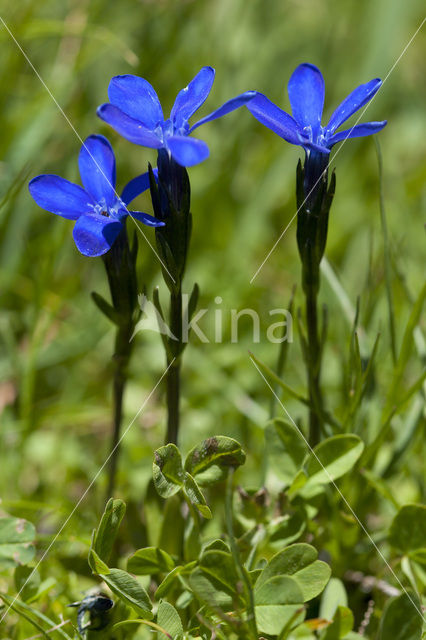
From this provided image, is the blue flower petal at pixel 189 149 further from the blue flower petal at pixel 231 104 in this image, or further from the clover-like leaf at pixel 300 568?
the clover-like leaf at pixel 300 568

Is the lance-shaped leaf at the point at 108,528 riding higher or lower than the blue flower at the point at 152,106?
lower

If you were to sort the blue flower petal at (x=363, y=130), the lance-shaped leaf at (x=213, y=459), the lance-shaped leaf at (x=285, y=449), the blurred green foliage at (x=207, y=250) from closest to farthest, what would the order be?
the blue flower petal at (x=363, y=130)
the lance-shaped leaf at (x=213, y=459)
the lance-shaped leaf at (x=285, y=449)
the blurred green foliage at (x=207, y=250)

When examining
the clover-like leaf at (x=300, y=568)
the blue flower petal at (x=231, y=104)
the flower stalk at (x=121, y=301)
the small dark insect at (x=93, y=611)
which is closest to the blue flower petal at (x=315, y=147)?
the blue flower petal at (x=231, y=104)

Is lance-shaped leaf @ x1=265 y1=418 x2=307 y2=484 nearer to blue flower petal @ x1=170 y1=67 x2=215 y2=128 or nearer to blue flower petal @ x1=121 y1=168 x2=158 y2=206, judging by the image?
blue flower petal @ x1=121 y1=168 x2=158 y2=206

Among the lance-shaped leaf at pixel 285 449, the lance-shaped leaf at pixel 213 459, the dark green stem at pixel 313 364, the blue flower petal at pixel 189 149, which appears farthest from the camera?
the lance-shaped leaf at pixel 285 449

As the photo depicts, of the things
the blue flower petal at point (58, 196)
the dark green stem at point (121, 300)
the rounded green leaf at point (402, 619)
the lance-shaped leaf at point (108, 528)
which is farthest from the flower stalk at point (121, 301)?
the rounded green leaf at point (402, 619)

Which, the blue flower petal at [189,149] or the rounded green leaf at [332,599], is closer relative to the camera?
the blue flower petal at [189,149]

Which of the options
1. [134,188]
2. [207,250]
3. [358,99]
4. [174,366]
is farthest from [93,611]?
[207,250]

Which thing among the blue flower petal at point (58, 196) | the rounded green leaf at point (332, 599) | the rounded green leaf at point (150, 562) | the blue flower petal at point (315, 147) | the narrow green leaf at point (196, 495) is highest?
the blue flower petal at point (315, 147)
